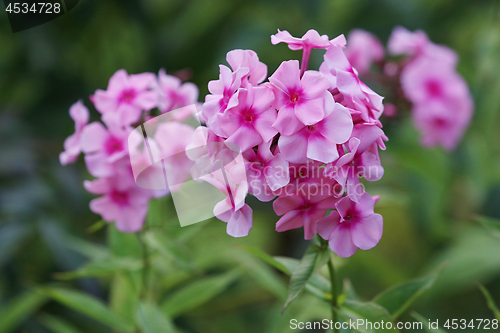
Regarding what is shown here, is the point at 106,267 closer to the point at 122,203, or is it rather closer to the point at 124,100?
the point at 122,203

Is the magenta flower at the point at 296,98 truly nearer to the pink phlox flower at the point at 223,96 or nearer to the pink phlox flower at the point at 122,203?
the pink phlox flower at the point at 223,96

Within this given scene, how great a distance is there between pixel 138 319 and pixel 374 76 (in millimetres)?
1038

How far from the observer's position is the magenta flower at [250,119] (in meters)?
0.52

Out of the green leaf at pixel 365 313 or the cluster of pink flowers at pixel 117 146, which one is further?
the cluster of pink flowers at pixel 117 146

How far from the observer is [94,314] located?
0.91 metres

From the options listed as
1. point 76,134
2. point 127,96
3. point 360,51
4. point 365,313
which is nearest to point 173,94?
point 127,96

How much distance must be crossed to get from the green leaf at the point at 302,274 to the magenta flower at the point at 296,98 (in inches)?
7.6

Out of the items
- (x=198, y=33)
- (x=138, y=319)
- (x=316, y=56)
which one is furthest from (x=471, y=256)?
(x=198, y=33)

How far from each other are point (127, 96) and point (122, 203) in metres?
0.21


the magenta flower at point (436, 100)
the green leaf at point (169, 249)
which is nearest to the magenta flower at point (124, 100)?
the green leaf at point (169, 249)

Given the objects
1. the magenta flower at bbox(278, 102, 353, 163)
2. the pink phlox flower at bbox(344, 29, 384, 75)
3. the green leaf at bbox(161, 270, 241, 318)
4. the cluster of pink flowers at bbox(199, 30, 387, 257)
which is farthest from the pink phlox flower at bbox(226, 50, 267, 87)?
the pink phlox flower at bbox(344, 29, 384, 75)

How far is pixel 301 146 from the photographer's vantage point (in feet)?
1.68

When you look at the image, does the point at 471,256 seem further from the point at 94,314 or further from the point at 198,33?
the point at 198,33

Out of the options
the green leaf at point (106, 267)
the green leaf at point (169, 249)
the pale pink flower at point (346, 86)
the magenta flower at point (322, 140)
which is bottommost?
the green leaf at point (106, 267)
